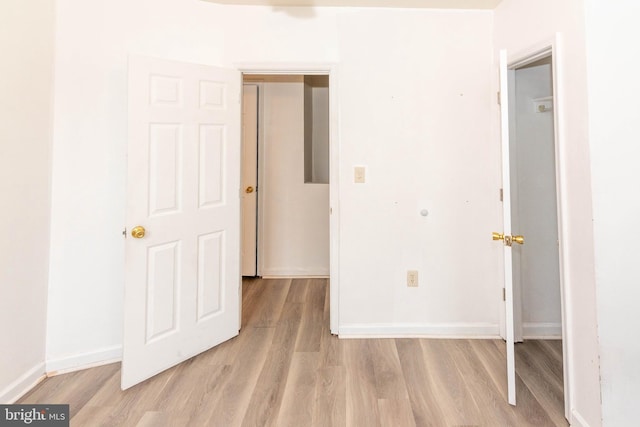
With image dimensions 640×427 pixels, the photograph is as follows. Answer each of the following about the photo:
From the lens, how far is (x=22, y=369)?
179 centimetres

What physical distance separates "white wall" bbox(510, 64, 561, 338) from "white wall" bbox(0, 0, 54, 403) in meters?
3.07

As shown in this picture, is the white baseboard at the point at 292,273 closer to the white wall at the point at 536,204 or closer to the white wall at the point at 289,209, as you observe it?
the white wall at the point at 289,209

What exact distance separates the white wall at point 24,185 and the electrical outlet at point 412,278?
94.6 inches

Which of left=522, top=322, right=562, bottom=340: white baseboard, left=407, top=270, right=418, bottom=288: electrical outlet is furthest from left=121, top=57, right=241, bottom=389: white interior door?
left=522, top=322, right=562, bottom=340: white baseboard

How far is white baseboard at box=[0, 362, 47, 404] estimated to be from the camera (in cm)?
168

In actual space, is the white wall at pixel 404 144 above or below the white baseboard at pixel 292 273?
above

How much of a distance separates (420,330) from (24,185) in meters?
2.70

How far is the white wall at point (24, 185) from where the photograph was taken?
5.44 ft

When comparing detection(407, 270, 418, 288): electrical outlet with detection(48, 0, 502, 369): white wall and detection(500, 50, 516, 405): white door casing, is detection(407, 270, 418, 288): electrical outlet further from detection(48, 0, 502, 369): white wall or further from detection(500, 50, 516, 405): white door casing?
detection(500, 50, 516, 405): white door casing

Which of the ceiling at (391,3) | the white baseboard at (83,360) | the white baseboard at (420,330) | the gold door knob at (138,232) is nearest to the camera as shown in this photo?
the gold door knob at (138,232)

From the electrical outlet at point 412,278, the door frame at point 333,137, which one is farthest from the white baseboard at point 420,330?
the electrical outlet at point 412,278

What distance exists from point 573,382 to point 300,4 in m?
2.88

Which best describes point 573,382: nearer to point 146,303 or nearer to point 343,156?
point 343,156

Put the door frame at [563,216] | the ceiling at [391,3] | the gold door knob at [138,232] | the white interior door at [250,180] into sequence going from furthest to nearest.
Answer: the white interior door at [250,180] → the ceiling at [391,3] → the gold door knob at [138,232] → the door frame at [563,216]
